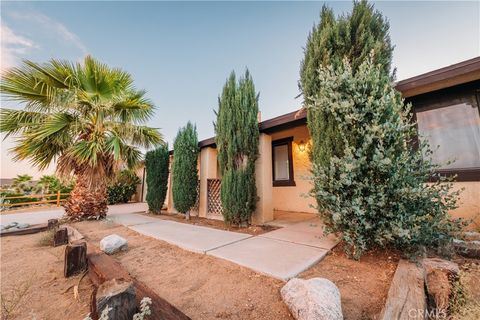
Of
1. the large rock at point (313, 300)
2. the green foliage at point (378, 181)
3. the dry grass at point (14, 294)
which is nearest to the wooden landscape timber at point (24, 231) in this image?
the dry grass at point (14, 294)

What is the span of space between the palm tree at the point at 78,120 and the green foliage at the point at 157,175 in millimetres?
850

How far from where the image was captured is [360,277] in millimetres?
2004

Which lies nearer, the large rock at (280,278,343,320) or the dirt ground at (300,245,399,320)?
the large rock at (280,278,343,320)

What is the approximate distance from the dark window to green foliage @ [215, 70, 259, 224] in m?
3.23

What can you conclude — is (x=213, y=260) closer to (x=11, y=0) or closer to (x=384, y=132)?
(x=384, y=132)

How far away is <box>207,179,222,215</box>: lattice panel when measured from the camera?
5.79m

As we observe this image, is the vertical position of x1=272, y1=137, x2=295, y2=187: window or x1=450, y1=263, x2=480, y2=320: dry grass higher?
x1=272, y1=137, x2=295, y2=187: window

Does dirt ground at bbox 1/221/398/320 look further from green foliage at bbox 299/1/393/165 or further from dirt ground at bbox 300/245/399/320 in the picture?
green foliage at bbox 299/1/393/165

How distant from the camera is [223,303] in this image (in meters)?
1.62

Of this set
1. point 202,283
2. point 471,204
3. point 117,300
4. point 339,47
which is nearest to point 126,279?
point 117,300

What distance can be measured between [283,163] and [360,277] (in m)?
4.79

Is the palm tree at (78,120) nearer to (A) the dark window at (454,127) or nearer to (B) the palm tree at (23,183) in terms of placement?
(A) the dark window at (454,127)

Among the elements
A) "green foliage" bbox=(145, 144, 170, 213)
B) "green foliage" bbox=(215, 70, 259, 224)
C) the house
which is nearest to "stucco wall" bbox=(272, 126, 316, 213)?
Result: the house

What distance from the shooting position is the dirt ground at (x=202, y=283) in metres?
1.55
